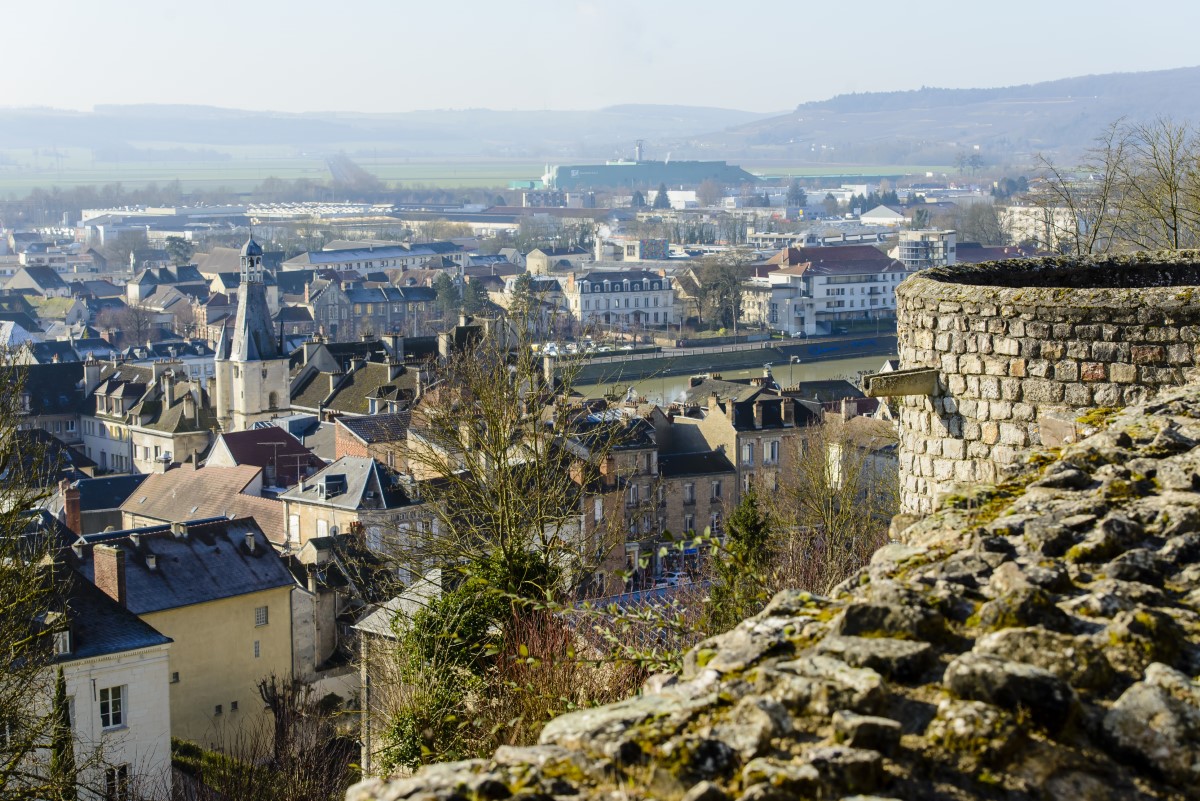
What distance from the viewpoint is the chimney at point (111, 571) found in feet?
80.2

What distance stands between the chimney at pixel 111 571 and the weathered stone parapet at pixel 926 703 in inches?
868

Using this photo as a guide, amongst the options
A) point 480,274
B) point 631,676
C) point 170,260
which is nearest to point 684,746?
point 631,676

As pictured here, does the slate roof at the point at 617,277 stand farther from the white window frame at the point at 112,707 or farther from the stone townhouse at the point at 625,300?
the white window frame at the point at 112,707

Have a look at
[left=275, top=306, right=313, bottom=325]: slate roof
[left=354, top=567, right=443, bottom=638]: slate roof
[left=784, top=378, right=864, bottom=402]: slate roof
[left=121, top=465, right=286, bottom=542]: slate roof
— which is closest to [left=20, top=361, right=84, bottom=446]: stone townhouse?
[left=121, top=465, right=286, bottom=542]: slate roof

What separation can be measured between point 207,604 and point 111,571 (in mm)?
1772

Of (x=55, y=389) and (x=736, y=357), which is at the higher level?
(x=55, y=389)

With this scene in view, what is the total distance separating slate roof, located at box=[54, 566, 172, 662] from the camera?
71.4 feet

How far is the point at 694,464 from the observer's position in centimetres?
3869

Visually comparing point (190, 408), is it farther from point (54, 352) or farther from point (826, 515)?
point (826, 515)

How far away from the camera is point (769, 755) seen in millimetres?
2918

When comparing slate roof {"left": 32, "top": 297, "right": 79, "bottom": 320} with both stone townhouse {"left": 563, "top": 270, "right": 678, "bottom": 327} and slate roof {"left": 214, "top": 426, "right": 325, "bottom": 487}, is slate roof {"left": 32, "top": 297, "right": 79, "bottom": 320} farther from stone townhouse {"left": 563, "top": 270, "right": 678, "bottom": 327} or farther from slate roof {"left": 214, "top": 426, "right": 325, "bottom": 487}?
slate roof {"left": 214, "top": 426, "right": 325, "bottom": 487}

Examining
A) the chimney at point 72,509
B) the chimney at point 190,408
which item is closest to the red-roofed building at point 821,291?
the chimney at point 190,408

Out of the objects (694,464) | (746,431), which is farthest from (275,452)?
(746,431)

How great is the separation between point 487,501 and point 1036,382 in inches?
268
